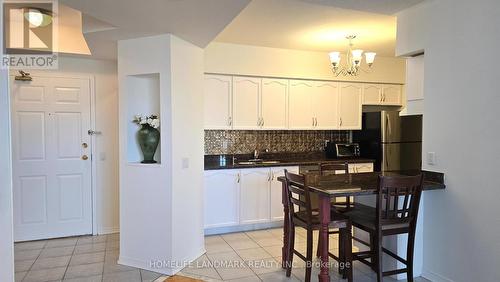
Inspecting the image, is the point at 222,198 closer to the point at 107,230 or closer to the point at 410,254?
the point at 107,230

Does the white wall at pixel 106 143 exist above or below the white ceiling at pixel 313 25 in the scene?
below

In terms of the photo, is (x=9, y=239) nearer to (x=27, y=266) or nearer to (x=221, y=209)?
(x=27, y=266)

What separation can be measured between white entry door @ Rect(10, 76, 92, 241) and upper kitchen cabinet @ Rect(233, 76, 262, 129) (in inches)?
74.9

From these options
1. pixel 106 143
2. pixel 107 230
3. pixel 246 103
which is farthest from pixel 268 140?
pixel 107 230

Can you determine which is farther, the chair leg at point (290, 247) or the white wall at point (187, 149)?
the white wall at point (187, 149)

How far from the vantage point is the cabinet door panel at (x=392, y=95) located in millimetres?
5445

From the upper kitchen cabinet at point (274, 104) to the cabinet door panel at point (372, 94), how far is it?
1374 millimetres

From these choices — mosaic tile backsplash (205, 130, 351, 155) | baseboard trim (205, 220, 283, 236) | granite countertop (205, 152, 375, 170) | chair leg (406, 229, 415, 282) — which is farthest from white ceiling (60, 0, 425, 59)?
baseboard trim (205, 220, 283, 236)

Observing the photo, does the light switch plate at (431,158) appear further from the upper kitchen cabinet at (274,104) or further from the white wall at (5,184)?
the white wall at (5,184)

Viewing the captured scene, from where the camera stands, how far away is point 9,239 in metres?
1.66

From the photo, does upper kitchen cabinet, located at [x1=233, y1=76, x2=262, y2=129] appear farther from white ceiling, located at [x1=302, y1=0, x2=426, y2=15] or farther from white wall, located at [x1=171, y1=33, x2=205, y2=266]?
white ceiling, located at [x1=302, y1=0, x2=426, y2=15]

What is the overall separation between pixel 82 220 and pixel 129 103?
194 cm

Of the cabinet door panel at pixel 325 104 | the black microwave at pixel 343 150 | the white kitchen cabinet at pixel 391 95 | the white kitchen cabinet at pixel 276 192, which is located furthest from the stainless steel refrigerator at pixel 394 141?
the white kitchen cabinet at pixel 276 192

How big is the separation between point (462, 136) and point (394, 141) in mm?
2288
